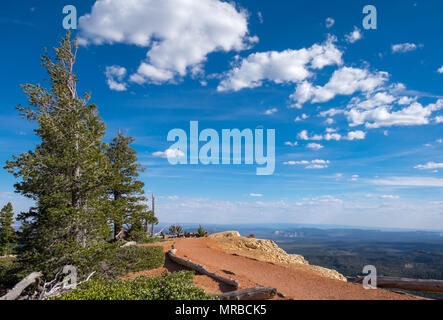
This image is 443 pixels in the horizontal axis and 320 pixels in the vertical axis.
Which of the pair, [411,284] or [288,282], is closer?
[411,284]

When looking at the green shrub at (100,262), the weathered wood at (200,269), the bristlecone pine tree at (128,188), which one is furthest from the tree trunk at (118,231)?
the green shrub at (100,262)

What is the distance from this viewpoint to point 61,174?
Result: 13211 millimetres

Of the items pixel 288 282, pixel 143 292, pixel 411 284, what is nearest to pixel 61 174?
pixel 143 292

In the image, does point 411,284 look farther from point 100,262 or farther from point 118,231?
point 118,231

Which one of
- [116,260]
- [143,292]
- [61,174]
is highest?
[61,174]

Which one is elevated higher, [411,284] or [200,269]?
[411,284]

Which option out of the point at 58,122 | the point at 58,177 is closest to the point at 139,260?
the point at 58,177

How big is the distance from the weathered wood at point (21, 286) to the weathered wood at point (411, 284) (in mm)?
16958

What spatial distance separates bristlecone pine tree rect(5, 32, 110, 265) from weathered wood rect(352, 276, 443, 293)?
50.4 feet

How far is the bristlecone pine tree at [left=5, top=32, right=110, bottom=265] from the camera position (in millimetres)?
12188

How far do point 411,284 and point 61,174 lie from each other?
61.8 feet

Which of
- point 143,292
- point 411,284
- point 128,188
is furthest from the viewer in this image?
point 128,188
